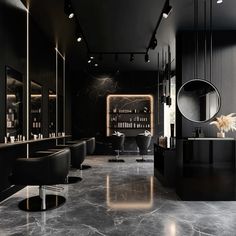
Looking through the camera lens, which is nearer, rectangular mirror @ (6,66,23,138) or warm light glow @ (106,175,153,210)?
warm light glow @ (106,175,153,210)

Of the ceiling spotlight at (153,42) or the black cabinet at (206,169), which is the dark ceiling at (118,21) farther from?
the black cabinet at (206,169)

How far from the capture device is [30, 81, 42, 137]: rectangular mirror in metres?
5.09

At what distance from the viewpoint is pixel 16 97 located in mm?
4496

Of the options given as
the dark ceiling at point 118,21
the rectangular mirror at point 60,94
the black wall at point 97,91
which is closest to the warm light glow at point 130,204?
the dark ceiling at point 118,21

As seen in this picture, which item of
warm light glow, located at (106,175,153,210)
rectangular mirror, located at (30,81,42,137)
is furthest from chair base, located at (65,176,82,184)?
warm light glow, located at (106,175,153,210)

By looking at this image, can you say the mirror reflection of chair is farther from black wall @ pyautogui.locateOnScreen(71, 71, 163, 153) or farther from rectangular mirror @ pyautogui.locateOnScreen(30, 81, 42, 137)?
black wall @ pyautogui.locateOnScreen(71, 71, 163, 153)

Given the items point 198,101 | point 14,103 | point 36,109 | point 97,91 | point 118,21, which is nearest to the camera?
point 14,103

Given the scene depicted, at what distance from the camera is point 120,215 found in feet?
9.95

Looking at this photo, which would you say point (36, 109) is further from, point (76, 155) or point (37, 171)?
point (37, 171)

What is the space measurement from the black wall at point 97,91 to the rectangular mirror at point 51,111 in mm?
2490

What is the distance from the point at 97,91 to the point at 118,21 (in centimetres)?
454

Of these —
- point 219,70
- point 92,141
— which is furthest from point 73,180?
point 219,70

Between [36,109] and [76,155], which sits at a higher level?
[36,109]

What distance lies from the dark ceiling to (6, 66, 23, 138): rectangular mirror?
4.30ft
